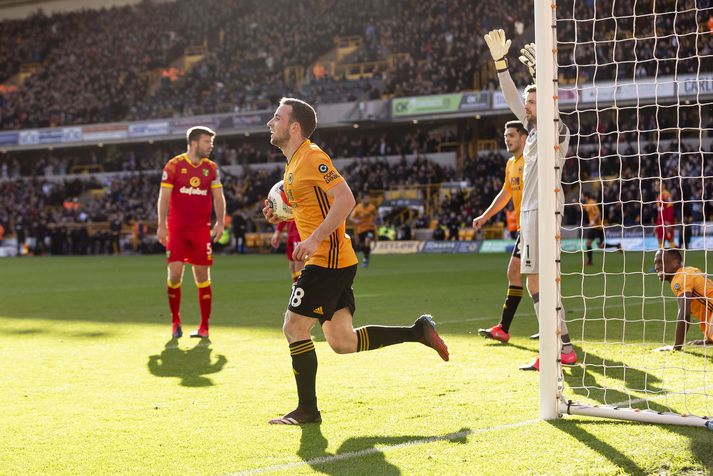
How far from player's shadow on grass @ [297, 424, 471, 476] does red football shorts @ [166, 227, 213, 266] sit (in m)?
4.53

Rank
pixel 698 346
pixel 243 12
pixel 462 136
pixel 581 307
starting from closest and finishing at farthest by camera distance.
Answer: pixel 698 346 → pixel 581 307 → pixel 462 136 → pixel 243 12

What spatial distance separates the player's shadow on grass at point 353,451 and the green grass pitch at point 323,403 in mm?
11

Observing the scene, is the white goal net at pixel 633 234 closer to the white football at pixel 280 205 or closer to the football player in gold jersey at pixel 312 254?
the football player in gold jersey at pixel 312 254

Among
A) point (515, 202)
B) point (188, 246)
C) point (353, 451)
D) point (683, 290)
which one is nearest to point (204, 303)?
point (188, 246)

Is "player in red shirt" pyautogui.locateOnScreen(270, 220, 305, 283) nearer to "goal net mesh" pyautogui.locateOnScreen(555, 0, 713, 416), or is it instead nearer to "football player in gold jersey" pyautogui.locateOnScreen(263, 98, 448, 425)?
"goal net mesh" pyautogui.locateOnScreen(555, 0, 713, 416)

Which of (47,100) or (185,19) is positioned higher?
(185,19)

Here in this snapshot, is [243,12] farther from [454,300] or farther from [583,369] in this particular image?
[583,369]

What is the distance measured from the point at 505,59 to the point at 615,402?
2.43 m

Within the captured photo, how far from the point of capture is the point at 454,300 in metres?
12.3

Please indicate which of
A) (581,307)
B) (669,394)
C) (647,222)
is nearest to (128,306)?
(581,307)

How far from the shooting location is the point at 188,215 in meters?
8.92

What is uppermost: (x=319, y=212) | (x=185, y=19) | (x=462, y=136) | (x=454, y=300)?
(x=185, y=19)

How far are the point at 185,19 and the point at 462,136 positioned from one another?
19226 millimetres

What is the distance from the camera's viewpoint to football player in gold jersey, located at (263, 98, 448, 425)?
15.6 ft
